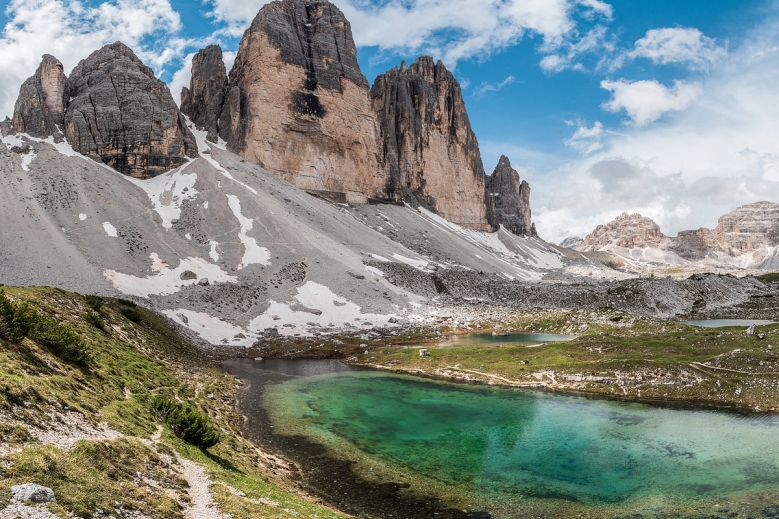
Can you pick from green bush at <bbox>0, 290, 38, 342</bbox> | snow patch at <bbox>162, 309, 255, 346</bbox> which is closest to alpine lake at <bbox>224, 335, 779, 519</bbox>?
green bush at <bbox>0, 290, 38, 342</bbox>

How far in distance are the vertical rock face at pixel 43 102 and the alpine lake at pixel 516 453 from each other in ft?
319

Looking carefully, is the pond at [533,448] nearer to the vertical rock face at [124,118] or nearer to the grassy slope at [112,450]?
the grassy slope at [112,450]

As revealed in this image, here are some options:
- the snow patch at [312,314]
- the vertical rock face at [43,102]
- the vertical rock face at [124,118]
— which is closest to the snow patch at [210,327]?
the snow patch at [312,314]

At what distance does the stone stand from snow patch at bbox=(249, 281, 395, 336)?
54.2 meters

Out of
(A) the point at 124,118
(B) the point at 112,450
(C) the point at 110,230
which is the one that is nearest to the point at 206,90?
(A) the point at 124,118

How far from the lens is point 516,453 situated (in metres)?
23.8

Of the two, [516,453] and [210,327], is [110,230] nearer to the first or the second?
[210,327]

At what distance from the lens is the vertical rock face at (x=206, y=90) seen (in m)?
134

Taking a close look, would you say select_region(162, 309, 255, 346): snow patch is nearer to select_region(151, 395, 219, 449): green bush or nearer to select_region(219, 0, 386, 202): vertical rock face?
select_region(151, 395, 219, 449): green bush

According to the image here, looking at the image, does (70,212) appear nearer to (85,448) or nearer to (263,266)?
(263,266)

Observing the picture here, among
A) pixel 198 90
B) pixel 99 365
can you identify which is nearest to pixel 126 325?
pixel 99 365

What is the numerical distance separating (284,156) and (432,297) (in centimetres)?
6787

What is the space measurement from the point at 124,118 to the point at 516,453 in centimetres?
11166

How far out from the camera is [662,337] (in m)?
44.8
